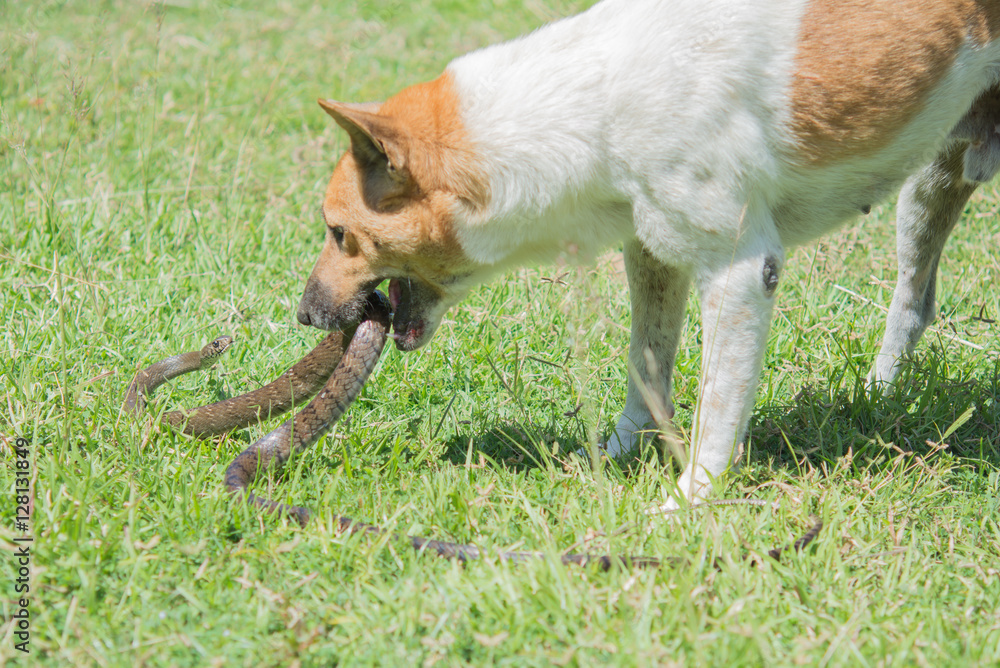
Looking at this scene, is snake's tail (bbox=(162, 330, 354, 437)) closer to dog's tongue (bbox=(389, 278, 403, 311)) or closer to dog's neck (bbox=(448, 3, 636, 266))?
dog's tongue (bbox=(389, 278, 403, 311))

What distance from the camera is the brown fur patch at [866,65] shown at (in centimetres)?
294

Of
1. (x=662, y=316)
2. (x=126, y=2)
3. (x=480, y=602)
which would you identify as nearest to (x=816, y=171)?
(x=662, y=316)

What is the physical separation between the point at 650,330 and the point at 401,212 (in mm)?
1169

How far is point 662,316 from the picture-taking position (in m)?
3.67

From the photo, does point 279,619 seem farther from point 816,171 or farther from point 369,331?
point 816,171

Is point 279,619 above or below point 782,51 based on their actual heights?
below

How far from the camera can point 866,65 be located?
9.76 feet

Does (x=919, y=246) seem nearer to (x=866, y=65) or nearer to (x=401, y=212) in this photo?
(x=866, y=65)

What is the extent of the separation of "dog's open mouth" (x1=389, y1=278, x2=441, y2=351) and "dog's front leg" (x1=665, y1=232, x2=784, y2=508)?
971mm

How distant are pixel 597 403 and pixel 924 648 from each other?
5.89 ft

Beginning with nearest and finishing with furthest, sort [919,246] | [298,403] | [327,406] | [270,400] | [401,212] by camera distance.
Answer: [401,212] → [327,406] → [270,400] → [298,403] → [919,246]

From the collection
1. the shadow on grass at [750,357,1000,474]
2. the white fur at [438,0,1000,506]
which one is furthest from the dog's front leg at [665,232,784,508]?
the shadow on grass at [750,357,1000,474]

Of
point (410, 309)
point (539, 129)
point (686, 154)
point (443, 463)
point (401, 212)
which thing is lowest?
point (443, 463)

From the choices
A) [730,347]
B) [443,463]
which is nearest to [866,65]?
[730,347]
